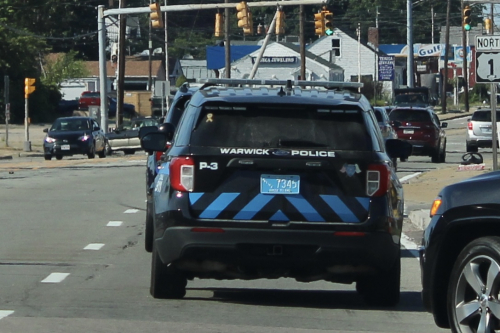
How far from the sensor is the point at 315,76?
83562 mm

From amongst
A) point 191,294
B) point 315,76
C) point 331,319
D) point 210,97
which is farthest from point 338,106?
point 315,76

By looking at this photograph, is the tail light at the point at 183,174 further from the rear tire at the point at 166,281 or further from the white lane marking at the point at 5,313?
the white lane marking at the point at 5,313

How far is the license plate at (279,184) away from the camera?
7.97 m

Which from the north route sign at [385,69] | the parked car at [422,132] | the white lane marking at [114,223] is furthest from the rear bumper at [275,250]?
the north route sign at [385,69]

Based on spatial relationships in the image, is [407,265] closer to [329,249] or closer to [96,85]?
[329,249]

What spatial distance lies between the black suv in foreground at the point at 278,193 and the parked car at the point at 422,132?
2336 cm

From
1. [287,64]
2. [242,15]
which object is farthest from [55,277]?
[287,64]

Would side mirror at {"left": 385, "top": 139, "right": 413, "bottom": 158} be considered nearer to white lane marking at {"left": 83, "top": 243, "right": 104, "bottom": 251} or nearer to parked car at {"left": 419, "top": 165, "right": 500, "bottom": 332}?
parked car at {"left": 419, "top": 165, "right": 500, "bottom": 332}

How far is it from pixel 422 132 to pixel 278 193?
24.1m

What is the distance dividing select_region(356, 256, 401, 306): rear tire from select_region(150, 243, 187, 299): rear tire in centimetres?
158

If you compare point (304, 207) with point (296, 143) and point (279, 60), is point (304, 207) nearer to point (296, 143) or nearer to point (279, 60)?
point (296, 143)

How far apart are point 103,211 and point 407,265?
23.6 ft

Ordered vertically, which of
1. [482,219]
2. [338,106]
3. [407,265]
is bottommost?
[407,265]

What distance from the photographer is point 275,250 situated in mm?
8000
